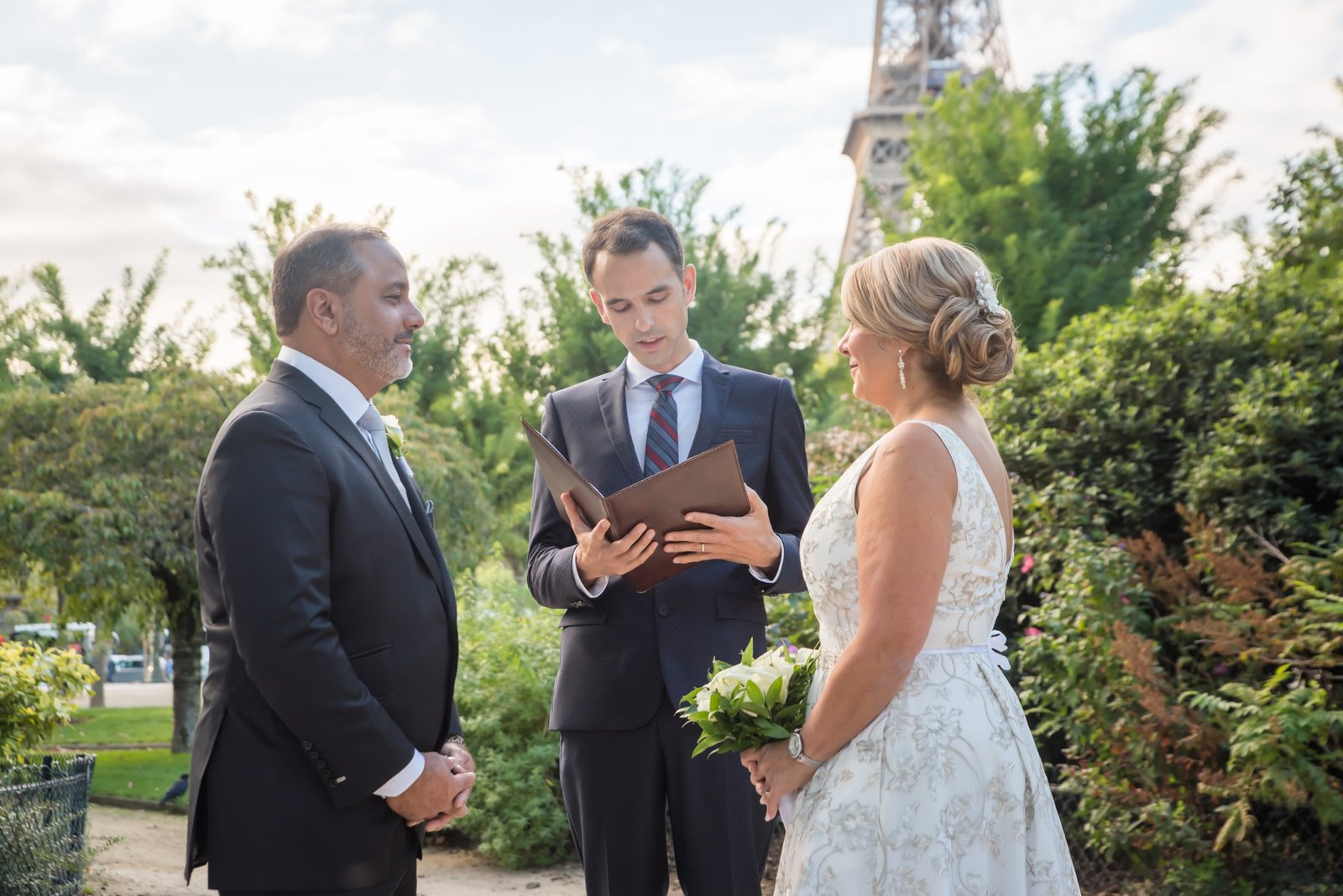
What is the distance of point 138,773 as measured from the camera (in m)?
12.4

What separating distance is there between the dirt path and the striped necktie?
4435mm

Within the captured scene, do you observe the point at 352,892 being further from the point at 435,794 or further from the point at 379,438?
the point at 379,438

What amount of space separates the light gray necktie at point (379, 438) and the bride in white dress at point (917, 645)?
43.2 inches

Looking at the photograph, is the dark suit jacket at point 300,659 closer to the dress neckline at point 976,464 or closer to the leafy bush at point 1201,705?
the dress neckline at point 976,464

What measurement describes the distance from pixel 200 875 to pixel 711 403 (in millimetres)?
5862

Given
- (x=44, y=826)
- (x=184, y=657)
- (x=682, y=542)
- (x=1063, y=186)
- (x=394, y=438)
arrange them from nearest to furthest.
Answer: (x=682, y=542), (x=394, y=438), (x=44, y=826), (x=184, y=657), (x=1063, y=186)

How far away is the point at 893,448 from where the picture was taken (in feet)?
7.73

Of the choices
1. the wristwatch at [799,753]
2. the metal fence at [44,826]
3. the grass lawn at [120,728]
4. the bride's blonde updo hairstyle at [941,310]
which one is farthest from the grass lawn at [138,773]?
→ the bride's blonde updo hairstyle at [941,310]

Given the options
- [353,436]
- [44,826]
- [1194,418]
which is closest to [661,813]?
[353,436]

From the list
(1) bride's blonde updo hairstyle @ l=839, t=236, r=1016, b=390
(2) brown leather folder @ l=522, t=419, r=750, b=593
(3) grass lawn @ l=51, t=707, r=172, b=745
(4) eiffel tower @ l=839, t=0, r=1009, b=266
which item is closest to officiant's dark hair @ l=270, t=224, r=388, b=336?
(2) brown leather folder @ l=522, t=419, r=750, b=593

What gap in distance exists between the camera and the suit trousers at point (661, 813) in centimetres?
302

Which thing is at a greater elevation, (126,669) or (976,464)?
(976,464)

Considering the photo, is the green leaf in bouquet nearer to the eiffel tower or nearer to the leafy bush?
the leafy bush

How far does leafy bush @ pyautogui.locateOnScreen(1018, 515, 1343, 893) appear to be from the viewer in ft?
15.6
